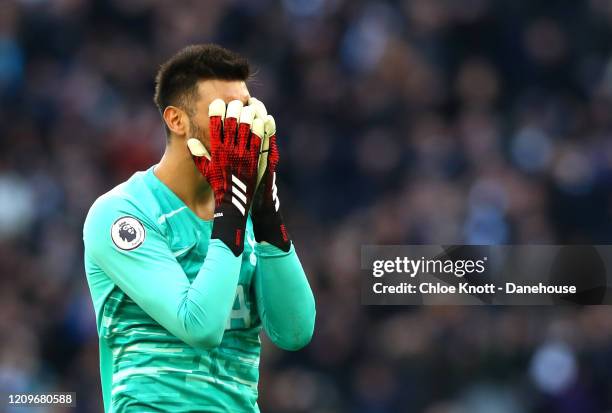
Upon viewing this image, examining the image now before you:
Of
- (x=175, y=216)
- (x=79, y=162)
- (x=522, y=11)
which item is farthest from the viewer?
(x=522, y=11)

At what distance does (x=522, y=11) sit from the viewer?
1088cm

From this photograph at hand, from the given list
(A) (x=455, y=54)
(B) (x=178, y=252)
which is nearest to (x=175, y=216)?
(B) (x=178, y=252)

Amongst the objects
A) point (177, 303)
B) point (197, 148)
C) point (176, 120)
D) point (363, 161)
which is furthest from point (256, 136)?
point (363, 161)

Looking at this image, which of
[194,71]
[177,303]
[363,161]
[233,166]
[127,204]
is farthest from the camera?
[363,161]

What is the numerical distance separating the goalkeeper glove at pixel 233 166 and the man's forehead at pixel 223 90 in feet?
0.43

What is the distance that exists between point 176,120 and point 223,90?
179mm

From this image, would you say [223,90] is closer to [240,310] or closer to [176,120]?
[176,120]

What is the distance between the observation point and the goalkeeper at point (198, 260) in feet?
10.4

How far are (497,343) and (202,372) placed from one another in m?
5.01

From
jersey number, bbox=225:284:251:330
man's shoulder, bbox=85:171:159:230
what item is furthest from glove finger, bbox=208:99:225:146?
jersey number, bbox=225:284:251:330

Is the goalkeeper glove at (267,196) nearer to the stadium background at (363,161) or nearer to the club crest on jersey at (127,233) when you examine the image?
the club crest on jersey at (127,233)

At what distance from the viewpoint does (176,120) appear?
138 inches

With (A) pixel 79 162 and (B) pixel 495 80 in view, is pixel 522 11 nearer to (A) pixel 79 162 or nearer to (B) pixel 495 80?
(B) pixel 495 80

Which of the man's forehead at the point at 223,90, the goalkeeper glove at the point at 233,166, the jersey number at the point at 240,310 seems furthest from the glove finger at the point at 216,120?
the jersey number at the point at 240,310
